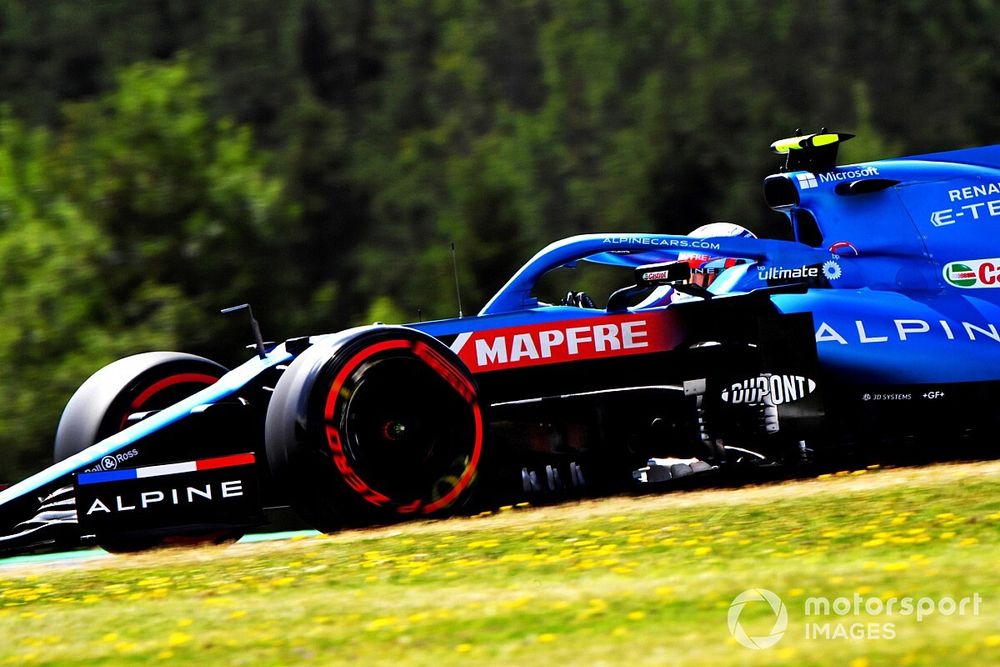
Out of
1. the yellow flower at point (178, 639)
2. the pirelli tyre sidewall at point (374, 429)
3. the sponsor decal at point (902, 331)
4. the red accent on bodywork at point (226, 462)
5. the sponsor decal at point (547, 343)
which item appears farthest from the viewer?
the sponsor decal at point (902, 331)

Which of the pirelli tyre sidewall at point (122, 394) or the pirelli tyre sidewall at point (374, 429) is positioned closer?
the pirelli tyre sidewall at point (374, 429)

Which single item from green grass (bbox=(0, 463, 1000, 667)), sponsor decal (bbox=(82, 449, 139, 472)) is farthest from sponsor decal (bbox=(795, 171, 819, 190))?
sponsor decal (bbox=(82, 449, 139, 472))

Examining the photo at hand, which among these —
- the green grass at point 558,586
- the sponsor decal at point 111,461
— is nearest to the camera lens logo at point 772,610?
the green grass at point 558,586

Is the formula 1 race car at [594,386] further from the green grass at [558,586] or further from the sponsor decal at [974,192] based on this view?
the green grass at [558,586]

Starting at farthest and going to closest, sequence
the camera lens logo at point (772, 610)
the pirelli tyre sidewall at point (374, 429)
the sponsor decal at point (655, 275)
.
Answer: the sponsor decal at point (655, 275), the pirelli tyre sidewall at point (374, 429), the camera lens logo at point (772, 610)

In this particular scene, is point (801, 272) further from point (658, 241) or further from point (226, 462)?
point (226, 462)

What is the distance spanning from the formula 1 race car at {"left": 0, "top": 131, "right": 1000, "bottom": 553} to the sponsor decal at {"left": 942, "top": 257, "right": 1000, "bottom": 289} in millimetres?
13

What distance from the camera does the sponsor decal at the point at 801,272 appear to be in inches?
368

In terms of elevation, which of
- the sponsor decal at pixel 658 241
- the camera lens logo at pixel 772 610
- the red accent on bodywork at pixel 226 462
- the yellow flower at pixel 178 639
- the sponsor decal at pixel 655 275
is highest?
the sponsor decal at pixel 658 241

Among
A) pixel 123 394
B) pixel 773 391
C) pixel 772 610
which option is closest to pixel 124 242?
pixel 123 394

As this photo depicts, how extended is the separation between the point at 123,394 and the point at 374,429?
6.93 feet

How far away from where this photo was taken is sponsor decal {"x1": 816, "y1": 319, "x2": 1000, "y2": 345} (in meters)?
8.91

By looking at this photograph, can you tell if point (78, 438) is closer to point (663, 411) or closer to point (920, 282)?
point (663, 411)

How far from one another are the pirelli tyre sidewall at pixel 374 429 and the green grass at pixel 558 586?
0.68ft
